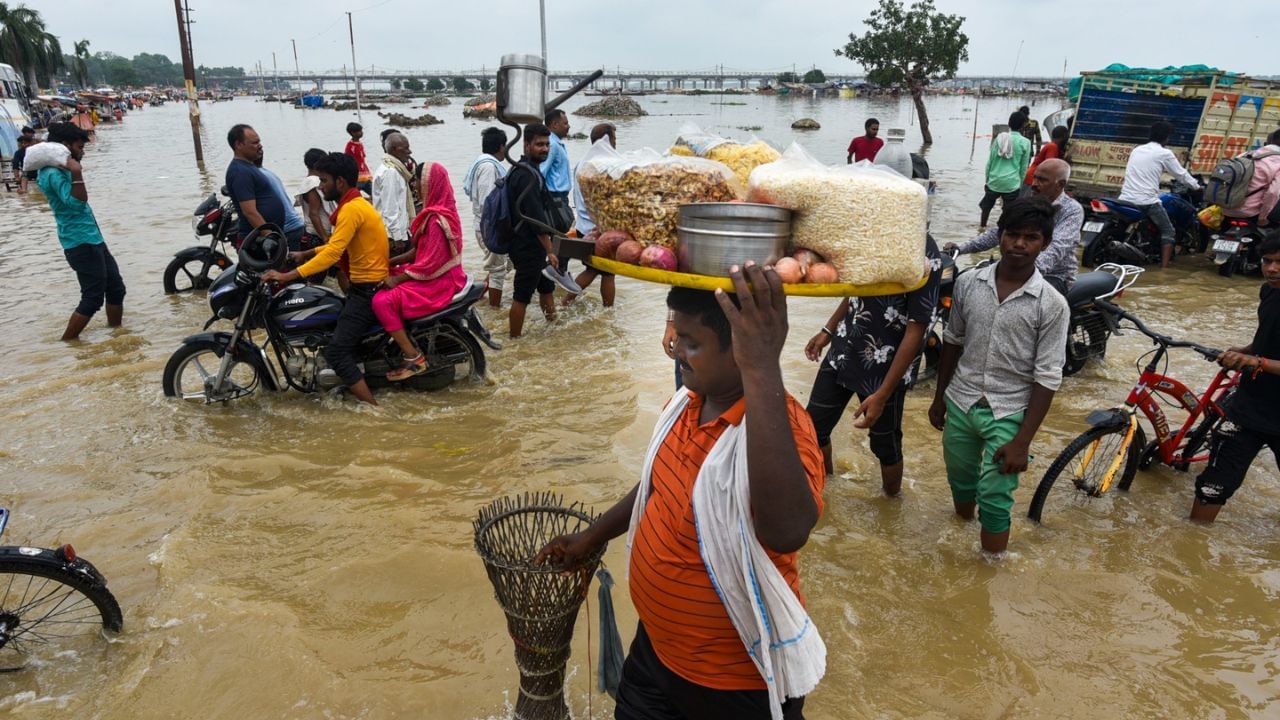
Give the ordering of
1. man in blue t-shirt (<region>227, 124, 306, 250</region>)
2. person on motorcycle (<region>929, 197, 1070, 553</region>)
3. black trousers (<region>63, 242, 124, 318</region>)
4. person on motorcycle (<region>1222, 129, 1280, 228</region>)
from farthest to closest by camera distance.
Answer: person on motorcycle (<region>1222, 129, 1280, 228</region>) → man in blue t-shirt (<region>227, 124, 306, 250</region>) → black trousers (<region>63, 242, 124, 318</region>) → person on motorcycle (<region>929, 197, 1070, 553</region>)

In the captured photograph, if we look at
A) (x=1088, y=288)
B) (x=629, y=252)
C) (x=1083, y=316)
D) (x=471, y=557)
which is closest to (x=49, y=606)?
(x=471, y=557)

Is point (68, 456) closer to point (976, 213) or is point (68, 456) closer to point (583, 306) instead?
point (583, 306)

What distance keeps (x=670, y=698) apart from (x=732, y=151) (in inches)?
58.1

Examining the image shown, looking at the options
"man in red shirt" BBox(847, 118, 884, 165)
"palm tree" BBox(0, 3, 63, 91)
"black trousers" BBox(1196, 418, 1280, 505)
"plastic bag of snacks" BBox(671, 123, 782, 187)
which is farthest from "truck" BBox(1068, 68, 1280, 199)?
"palm tree" BBox(0, 3, 63, 91)

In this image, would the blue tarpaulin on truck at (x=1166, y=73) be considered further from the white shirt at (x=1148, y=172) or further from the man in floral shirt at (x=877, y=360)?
the man in floral shirt at (x=877, y=360)

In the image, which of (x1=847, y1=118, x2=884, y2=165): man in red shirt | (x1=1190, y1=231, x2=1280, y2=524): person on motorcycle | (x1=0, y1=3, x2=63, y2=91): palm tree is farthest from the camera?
(x1=0, y1=3, x2=63, y2=91): palm tree

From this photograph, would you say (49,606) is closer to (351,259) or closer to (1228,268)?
(351,259)

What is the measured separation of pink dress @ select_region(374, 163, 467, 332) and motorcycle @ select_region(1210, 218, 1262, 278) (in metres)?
9.52

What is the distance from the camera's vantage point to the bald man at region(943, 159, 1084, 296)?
4.37 m

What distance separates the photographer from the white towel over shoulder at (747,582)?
4.82 ft

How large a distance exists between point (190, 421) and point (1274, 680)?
6.22 meters

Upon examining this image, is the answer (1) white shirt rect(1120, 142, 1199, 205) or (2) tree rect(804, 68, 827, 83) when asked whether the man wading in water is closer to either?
(1) white shirt rect(1120, 142, 1199, 205)

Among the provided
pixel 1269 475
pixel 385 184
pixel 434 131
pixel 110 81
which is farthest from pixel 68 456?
pixel 110 81

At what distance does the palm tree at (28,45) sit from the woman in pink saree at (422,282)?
6376 centimetres
